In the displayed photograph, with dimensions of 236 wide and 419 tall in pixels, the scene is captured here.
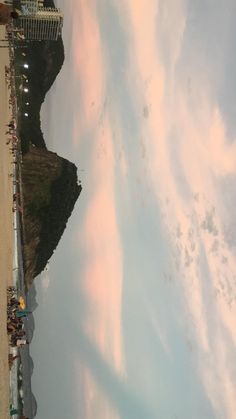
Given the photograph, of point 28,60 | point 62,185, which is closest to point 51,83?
point 28,60

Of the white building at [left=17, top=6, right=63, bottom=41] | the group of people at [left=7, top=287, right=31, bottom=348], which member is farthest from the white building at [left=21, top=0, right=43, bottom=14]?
the group of people at [left=7, top=287, right=31, bottom=348]

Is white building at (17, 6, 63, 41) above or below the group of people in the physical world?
above

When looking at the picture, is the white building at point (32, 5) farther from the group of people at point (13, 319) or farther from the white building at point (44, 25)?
the group of people at point (13, 319)

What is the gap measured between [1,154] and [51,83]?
112770mm

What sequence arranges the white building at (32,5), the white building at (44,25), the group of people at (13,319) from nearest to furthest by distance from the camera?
the group of people at (13,319) < the white building at (32,5) < the white building at (44,25)

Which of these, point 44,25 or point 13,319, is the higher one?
point 44,25

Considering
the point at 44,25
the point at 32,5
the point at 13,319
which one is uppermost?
the point at 44,25

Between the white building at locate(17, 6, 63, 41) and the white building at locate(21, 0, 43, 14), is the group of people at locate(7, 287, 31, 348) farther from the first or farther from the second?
the white building at locate(17, 6, 63, 41)

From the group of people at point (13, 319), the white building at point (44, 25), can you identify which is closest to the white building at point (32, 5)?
the white building at point (44, 25)

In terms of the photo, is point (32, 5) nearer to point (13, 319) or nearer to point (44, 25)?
point (44, 25)

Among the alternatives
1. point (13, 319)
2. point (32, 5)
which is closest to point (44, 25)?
point (32, 5)

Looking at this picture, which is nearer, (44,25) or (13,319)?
(13,319)

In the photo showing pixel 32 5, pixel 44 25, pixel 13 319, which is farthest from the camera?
pixel 44 25

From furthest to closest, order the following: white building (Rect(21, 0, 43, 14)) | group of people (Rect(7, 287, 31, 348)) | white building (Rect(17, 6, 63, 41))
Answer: white building (Rect(17, 6, 63, 41)) < white building (Rect(21, 0, 43, 14)) < group of people (Rect(7, 287, 31, 348))
